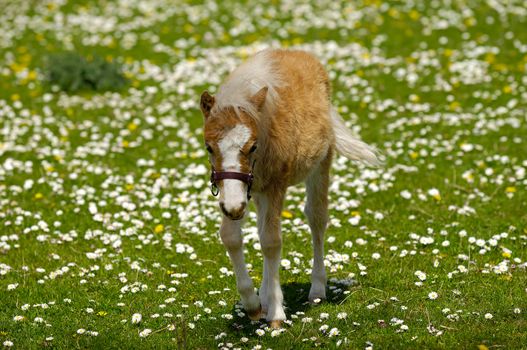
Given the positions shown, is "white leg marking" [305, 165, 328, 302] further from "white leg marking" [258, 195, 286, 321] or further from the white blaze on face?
the white blaze on face

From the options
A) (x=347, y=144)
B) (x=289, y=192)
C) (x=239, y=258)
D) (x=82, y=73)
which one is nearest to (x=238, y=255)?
(x=239, y=258)

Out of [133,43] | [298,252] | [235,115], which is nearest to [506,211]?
[298,252]

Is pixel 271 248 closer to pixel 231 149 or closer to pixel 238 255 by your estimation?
pixel 238 255

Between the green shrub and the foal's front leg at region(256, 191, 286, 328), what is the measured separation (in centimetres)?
1059

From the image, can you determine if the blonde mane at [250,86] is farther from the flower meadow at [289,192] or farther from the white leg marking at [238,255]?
the flower meadow at [289,192]

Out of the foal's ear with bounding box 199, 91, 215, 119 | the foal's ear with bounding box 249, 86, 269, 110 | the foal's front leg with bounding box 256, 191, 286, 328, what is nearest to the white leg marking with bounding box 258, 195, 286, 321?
the foal's front leg with bounding box 256, 191, 286, 328

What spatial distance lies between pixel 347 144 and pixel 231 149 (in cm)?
271

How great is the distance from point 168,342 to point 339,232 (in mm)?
3595

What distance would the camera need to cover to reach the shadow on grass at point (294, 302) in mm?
7059

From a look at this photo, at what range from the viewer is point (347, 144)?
8.40 meters

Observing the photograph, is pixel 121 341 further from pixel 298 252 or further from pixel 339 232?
pixel 339 232

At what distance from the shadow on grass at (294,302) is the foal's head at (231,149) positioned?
62.4 inches

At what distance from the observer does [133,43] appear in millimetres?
19891

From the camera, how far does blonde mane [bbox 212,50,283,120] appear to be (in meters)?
6.24
